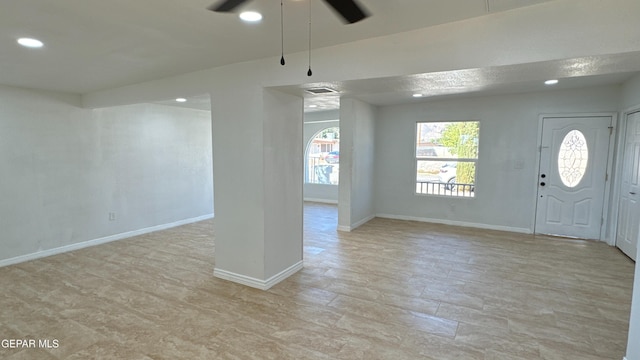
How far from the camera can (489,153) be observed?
590 cm

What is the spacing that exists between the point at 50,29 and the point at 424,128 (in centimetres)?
582

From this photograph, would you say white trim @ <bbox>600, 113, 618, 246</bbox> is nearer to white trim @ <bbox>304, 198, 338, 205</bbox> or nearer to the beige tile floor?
the beige tile floor

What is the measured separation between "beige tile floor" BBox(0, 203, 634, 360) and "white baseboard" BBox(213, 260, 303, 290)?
0.08 meters

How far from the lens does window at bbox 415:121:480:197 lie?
6.12 m

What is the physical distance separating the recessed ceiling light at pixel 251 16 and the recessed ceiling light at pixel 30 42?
172 centimetres

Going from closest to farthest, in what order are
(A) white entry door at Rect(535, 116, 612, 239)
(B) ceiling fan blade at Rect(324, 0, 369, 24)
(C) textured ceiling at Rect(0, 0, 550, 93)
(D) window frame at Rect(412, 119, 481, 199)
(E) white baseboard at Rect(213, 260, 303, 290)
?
(B) ceiling fan blade at Rect(324, 0, 369, 24), (C) textured ceiling at Rect(0, 0, 550, 93), (E) white baseboard at Rect(213, 260, 303, 290), (A) white entry door at Rect(535, 116, 612, 239), (D) window frame at Rect(412, 119, 481, 199)

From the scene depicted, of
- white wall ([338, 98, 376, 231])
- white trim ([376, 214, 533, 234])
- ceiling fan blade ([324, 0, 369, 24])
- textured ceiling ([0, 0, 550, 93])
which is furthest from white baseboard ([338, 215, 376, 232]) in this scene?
ceiling fan blade ([324, 0, 369, 24])

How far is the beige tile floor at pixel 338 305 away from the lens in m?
2.40

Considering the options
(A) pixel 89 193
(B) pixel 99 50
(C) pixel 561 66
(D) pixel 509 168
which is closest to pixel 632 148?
(D) pixel 509 168

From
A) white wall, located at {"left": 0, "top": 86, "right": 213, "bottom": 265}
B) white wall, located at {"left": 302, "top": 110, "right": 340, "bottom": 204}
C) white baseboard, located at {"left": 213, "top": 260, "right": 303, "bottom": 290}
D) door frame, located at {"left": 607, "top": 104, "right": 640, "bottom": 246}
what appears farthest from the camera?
white wall, located at {"left": 302, "top": 110, "right": 340, "bottom": 204}

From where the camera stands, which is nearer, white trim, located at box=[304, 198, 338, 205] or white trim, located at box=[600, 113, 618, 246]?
white trim, located at box=[600, 113, 618, 246]

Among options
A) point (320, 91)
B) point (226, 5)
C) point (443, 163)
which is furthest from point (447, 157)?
point (226, 5)

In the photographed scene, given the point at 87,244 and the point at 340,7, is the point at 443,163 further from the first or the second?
the point at 87,244

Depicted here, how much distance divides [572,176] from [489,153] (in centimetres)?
128
